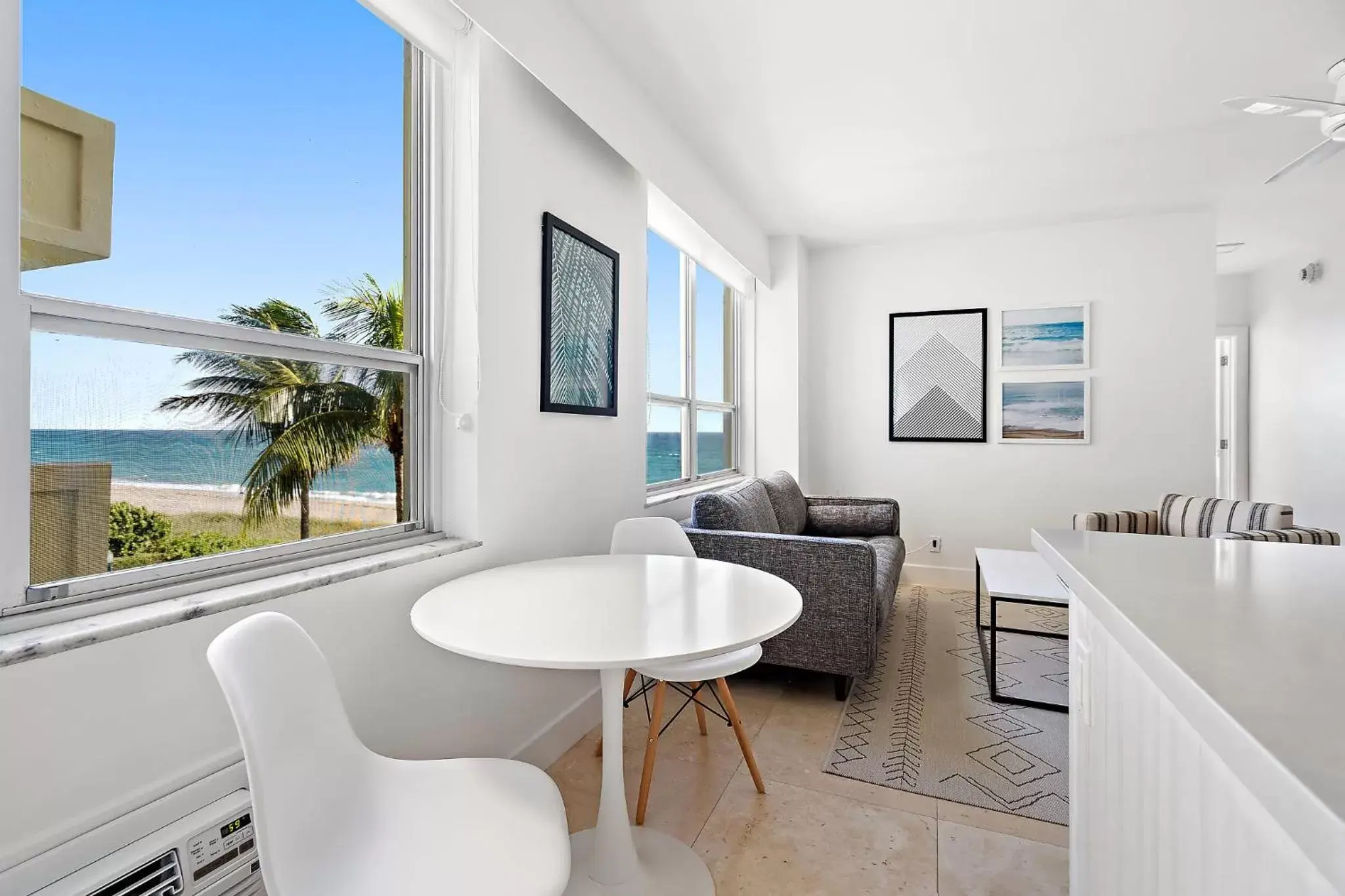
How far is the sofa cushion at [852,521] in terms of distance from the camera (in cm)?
411

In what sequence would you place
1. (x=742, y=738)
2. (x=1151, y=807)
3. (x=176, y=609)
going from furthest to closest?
(x=742, y=738), (x=176, y=609), (x=1151, y=807)

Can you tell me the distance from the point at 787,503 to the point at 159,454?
309 cm

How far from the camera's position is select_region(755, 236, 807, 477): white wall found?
4.80 meters

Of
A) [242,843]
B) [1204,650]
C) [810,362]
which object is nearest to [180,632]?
[242,843]

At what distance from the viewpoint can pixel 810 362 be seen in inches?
206

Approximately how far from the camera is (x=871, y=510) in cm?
414

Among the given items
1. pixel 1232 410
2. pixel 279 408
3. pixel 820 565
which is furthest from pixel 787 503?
pixel 1232 410

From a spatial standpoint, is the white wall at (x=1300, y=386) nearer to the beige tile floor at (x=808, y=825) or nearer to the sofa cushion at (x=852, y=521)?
the sofa cushion at (x=852, y=521)

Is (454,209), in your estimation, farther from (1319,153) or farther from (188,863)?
(1319,153)

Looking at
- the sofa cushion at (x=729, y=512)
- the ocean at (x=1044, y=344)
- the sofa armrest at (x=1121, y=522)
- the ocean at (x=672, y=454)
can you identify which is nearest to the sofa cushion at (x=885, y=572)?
the sofa cushion at (x=729, y=512)

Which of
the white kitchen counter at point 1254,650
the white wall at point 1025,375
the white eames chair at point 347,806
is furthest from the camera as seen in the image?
the white wall at point 1025,375

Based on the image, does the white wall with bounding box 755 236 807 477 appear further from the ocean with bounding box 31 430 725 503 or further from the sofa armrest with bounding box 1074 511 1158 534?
the ocean with bounding box 31 430 725 503

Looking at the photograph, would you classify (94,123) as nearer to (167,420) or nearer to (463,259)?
(167,420)

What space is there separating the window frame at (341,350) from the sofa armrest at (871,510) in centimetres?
290
